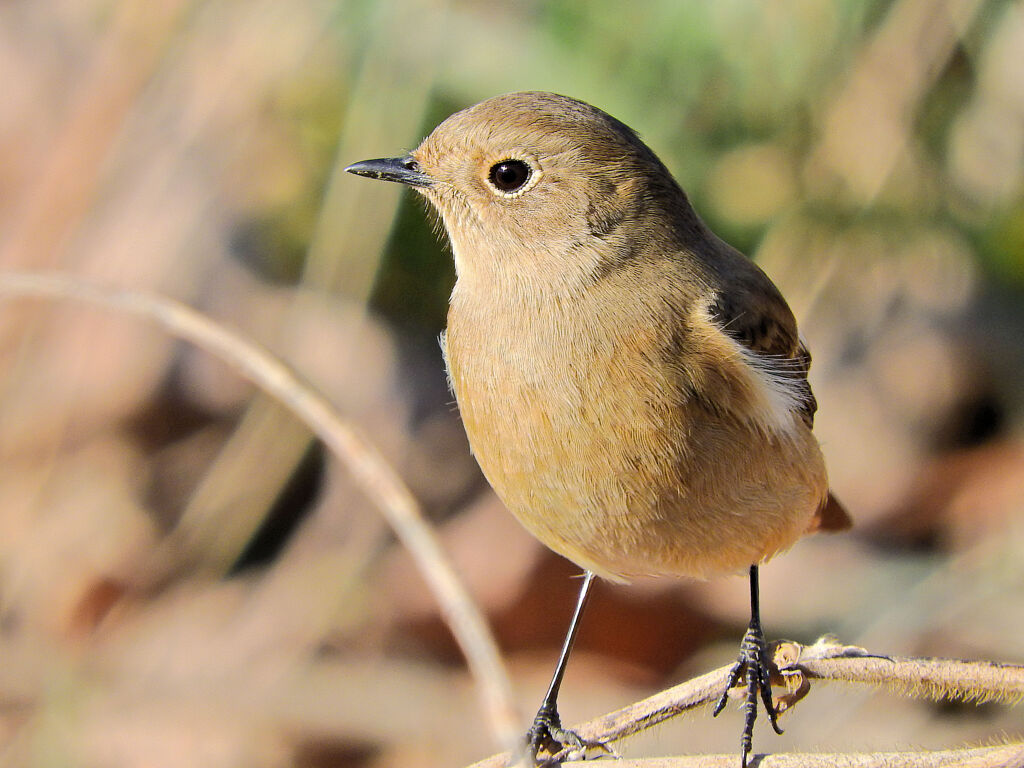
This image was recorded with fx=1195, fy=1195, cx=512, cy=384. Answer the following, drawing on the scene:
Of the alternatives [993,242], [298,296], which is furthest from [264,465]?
[993,242]

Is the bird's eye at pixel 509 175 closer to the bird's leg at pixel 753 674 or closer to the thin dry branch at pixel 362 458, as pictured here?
the thin dry branch at pixel 362 458

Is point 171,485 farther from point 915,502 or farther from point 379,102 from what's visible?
point 915,502

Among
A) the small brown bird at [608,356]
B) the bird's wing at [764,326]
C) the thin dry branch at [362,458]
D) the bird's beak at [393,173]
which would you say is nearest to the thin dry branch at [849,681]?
the small brown bird at [608,356]

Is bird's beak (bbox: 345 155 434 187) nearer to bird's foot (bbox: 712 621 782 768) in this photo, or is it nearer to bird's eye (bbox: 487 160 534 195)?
bird's eye (bbox: 487 160 534 195)

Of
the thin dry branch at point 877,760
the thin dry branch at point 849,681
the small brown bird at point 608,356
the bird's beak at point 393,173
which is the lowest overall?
the thin dry branch at point 877,760

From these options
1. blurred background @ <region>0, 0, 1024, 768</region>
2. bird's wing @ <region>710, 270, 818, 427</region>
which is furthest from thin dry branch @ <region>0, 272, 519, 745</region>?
blurred background @ <region>0, 0, 1024, 768</region>

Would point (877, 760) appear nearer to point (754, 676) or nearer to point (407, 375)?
point (754, 676)
